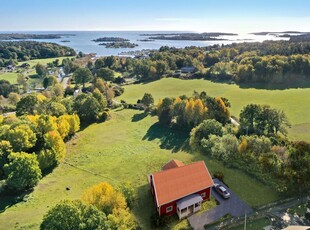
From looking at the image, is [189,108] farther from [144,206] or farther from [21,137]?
[21,137]

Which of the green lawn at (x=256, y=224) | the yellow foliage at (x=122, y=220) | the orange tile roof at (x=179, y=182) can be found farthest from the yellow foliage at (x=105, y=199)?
the green lawn at (x=256, y=224)

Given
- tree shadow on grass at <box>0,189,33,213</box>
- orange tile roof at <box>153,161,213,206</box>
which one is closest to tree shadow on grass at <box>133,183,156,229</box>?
orange tile roof at <box>153,161,213,206</box>

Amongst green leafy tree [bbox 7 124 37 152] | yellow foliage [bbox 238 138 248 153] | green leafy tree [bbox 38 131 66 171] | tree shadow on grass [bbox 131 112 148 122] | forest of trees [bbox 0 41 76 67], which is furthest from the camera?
forest of trees [bbox 0 41 76 67]

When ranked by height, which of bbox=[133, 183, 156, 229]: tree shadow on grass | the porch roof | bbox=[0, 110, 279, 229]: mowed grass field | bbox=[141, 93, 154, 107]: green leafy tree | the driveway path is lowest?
bbox=[0, 110, 279, 229]: mowed grass field

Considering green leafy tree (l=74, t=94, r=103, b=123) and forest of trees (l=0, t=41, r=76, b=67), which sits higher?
forest of trees (l=0, t=41, r=76, b=67)

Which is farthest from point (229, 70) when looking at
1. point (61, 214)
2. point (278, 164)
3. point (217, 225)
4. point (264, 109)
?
point (61, 214)

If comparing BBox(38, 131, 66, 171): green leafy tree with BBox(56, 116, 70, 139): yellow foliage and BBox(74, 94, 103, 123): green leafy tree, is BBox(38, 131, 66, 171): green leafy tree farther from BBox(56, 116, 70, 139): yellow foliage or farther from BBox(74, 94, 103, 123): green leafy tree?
BBox(74, 94, 103, 123): green leafy tree

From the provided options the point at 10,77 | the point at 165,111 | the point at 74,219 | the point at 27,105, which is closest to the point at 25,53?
the point at 10,77

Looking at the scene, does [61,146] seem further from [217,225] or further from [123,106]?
[123,106]
